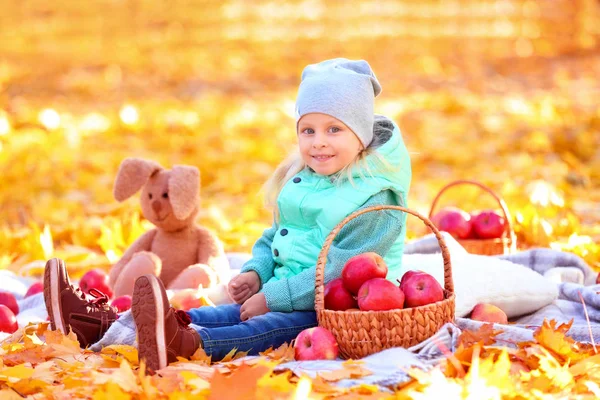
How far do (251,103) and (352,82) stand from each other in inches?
290

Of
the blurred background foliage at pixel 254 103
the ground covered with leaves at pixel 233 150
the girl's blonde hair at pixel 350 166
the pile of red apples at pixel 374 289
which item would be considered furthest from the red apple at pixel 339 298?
the blurred background foliage at pixel 254 103

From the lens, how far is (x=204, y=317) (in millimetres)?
3381

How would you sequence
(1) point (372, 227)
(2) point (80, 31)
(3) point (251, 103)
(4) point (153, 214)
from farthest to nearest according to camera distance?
(2) point (80, 31) → (3) point (251, 103) → (4) point (153, 214) → (1) point (372, 227)

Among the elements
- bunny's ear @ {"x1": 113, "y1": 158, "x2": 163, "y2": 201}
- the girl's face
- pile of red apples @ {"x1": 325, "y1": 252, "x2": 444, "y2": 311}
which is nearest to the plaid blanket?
pile of red apples @ {"x1": 325, "y1": 252, "x2": 444, "y2": 311}

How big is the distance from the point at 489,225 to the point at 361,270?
2.06 m

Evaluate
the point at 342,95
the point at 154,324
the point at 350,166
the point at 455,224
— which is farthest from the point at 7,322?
the point at 455,224

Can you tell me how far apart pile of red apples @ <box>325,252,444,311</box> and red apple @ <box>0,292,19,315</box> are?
1672 mm

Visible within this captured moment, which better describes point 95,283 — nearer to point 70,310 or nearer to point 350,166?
point 70,310

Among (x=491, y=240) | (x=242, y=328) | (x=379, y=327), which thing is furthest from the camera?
(x=491, y=240)

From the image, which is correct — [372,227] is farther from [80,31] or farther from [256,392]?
[80,31]

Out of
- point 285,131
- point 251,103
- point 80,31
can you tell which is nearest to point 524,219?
point 285,131

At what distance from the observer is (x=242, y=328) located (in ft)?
10.6

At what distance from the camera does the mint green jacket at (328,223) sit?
3.34m

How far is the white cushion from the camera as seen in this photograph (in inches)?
146
